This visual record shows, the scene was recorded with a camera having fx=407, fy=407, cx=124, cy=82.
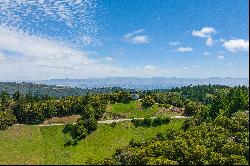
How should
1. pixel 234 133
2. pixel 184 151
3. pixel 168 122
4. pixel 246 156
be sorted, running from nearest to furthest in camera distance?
pixel 246 156, pixel 184 151, pixel 234 133, pixel 168 122

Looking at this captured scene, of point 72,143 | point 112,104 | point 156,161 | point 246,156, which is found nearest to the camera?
point 156,161

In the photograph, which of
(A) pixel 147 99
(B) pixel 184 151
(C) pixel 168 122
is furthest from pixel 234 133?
(A) pixel 147 99

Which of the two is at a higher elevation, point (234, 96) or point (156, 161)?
point (234, 96)

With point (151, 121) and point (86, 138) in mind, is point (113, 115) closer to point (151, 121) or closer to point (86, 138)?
point (151, 121)

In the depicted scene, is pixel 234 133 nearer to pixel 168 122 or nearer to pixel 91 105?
pixel 168 122

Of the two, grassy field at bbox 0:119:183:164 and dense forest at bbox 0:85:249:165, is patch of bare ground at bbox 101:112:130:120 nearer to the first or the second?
dense forest at bbox 0:85:249:165

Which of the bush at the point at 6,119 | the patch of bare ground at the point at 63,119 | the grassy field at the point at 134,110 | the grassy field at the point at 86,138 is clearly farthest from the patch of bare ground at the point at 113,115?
the bush at the point at 6,119

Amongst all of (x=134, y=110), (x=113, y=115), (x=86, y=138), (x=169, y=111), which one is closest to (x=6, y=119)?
(x=86, y=138)
